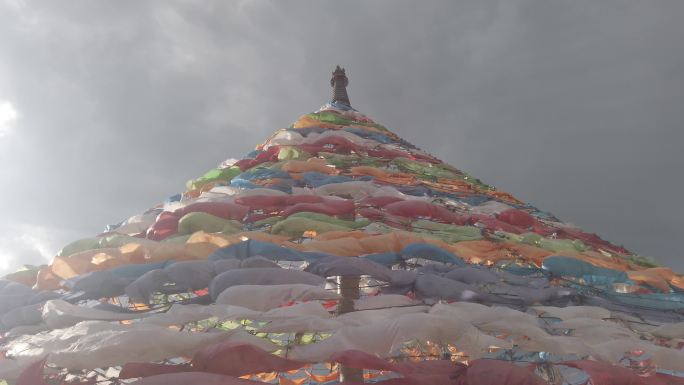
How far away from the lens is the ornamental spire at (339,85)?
9.34m

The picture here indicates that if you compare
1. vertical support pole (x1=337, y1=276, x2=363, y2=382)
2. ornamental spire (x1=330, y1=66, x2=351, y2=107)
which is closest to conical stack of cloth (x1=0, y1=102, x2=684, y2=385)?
vertical support pole (x1=337, y1=276, x2=363, y2=382)

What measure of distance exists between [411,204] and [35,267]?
263 centimetres

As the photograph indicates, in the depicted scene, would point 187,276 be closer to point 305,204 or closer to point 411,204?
point 305,204

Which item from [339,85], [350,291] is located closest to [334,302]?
[350,291]

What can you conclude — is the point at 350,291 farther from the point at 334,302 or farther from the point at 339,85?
the point at 339,85

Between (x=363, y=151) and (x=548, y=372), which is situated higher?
(x=363, y=151)

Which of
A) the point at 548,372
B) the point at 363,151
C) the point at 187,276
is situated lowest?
the point at 548,372

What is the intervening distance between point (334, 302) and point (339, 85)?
793 centimetres

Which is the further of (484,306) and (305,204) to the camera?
(305,204)

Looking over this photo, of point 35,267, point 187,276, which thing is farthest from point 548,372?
point 35,267

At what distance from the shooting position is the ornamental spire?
9.34m

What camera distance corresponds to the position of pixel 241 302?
183 centimetres

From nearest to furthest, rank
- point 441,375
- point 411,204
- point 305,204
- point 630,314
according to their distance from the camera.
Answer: point 441,375 → point 630,314 → point 305,204 → point 411,204

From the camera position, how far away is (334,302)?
2.27 m
